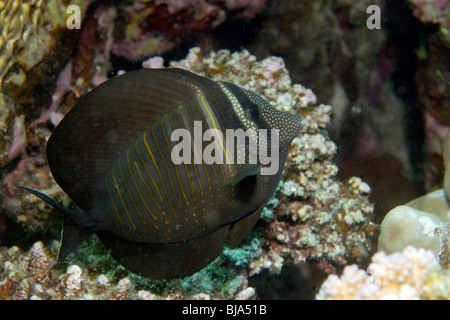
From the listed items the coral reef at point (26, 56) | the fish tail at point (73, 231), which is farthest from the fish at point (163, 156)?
the coral reef at point (26, 56)

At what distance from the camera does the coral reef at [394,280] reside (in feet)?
6.81

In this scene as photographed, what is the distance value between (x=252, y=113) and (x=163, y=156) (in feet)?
2.33

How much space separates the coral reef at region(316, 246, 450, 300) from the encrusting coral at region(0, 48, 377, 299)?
1.36 m

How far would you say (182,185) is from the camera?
2236mm

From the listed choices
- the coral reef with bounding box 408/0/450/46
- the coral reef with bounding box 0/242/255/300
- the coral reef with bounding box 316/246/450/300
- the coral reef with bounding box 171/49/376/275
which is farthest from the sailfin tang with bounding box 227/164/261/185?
the coral reef with bounding box 408/0/450/46

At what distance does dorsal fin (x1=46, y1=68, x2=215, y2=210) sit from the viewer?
230 cm

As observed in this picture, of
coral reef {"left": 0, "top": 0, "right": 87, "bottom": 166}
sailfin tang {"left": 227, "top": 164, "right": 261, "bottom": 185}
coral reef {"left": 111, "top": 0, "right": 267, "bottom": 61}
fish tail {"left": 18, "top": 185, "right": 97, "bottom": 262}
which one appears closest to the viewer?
sailfin tang {"left": 227, "top": 164, "right": 261, "bottom": 185}

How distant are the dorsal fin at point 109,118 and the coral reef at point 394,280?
165cm

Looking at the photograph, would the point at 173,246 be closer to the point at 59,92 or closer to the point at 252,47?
the point at 59,92

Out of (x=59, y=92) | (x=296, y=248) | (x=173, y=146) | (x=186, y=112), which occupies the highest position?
(x=59, y=92)

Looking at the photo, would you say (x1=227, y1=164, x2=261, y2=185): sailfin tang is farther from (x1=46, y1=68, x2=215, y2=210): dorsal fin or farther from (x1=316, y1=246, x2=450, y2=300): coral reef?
(x1=316, y1=246, x2=450, y2=300): coral reef

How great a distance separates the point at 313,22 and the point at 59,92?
3206mm
